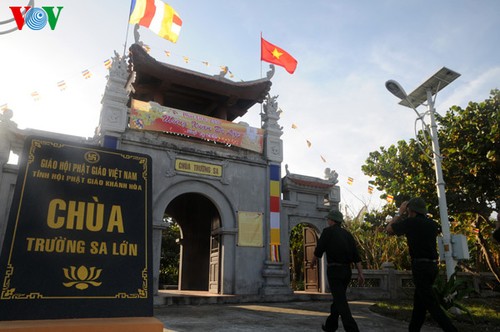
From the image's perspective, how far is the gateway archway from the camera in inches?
619

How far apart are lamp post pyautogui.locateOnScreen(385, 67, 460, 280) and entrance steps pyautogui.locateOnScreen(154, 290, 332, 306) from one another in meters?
5.68

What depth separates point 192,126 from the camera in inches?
517

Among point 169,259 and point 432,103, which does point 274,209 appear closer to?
point 432,103

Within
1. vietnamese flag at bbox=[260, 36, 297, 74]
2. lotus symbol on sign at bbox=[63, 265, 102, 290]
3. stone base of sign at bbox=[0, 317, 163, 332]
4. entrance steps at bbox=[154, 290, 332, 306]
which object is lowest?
entrance steps at bbox=[154, 290, 332, 306]

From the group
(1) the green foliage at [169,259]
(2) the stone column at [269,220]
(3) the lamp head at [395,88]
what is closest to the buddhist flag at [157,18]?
(2) the stone column at [269,220]

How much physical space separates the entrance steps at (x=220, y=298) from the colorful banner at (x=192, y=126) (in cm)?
523

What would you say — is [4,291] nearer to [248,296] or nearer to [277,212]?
[248,296]

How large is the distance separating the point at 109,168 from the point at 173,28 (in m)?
11.8

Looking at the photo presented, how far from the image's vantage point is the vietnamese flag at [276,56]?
15.6 metres

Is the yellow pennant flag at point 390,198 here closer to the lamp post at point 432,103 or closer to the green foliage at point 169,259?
the lamp post at point 432,103

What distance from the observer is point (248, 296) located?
39.7 feet

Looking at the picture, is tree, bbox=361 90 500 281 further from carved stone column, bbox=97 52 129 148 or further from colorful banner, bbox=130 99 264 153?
carved stone column, bbox=97 52 129 148

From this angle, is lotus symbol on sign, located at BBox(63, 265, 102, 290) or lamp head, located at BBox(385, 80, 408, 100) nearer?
lotus symbol on sign, located at BBox(63, 265, 102, 290)

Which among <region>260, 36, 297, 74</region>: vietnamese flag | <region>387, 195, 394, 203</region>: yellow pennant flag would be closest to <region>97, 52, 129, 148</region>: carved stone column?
<region>260, 36, 297, 74</region>: vietnamese flag
